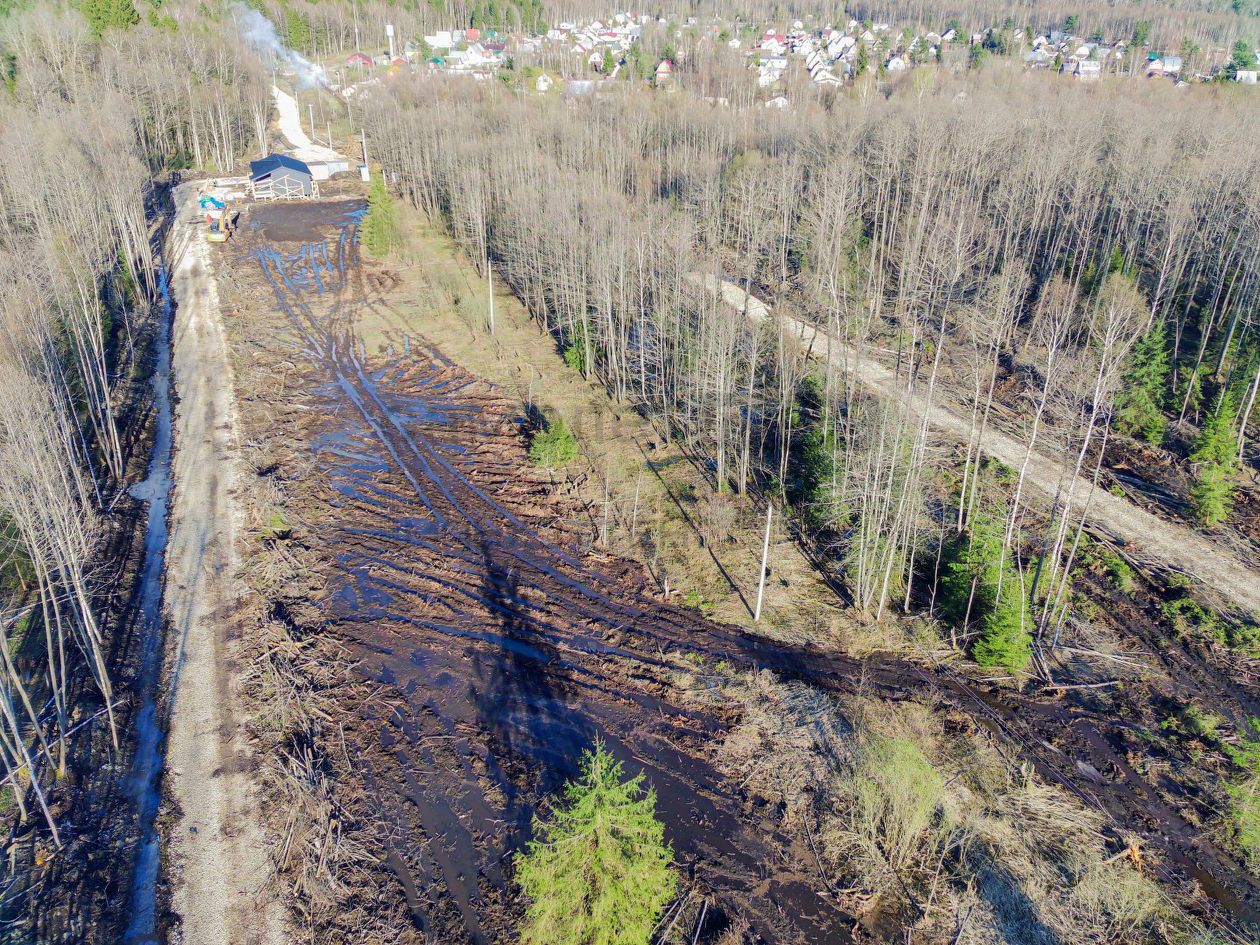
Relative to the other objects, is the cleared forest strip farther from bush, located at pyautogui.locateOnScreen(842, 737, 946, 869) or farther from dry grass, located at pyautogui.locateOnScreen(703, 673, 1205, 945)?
bush, located at pyautogui.locateOnScreen(842, 737, 946, 869)

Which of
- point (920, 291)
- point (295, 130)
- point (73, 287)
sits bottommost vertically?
point (920, 291)

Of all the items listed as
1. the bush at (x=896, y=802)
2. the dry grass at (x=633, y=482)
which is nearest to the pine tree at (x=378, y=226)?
the dry grass at (x=633, y=482)

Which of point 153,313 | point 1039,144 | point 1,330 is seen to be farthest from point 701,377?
point 153,313

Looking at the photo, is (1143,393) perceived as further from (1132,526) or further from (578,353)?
(578,353)

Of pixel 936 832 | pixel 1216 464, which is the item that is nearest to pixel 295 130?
pixel 1216 464

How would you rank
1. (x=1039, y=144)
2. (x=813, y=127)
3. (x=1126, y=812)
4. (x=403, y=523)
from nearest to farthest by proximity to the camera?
(x=1126, y=812) < (x=403, y=523) < (x=1039, y=144) < (x=813, y=127)

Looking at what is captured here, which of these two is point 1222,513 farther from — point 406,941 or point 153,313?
point 153,313
